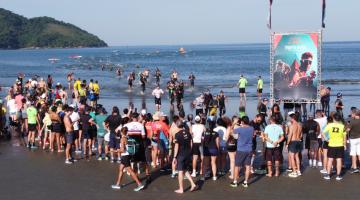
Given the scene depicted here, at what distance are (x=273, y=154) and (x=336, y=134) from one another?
154 centimetres

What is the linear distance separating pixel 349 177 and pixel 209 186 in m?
3.48

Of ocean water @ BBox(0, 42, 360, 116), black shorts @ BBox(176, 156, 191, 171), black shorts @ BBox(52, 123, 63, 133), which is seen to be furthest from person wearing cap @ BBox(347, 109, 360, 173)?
ocean water @ BBox(0, 42, 360, 116)

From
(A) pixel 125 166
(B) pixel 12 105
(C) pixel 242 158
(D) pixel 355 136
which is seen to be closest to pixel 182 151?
(A) pixel 125 166

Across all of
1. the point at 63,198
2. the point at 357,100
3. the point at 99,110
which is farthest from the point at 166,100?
the point at 63,198

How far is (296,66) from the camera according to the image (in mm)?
18625

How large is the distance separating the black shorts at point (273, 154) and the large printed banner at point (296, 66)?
23.6 ft

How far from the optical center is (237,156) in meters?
11.3

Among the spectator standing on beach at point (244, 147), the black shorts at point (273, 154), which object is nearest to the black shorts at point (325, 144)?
the black shorts at point (273, 154)

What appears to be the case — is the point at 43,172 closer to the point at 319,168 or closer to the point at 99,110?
the point at 99,110

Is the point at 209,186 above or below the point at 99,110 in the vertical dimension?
below

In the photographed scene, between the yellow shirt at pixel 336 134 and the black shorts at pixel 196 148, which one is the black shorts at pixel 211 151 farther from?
the yellow shirt at pixel 336 134

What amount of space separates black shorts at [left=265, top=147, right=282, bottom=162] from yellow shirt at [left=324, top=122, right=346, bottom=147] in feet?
4.06

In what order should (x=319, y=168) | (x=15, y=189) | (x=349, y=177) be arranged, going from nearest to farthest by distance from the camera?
(x=15, y=189), (x=349, y=177), (x=319, y=168)

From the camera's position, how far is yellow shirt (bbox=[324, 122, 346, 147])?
11.7 meters
